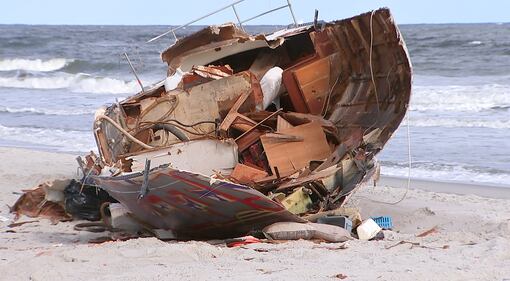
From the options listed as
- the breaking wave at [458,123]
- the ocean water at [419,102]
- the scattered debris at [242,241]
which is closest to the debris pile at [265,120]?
the scattered debris at [242,241]

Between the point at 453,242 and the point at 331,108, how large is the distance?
322 centimetres

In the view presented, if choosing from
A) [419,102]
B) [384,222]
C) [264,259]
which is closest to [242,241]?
[264,259]

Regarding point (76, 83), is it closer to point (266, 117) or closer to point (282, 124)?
point (266, 117)

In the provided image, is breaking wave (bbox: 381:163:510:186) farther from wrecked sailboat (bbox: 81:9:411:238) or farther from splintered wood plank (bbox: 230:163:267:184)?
splintered wood plank (bbox: 230:163:267:184)

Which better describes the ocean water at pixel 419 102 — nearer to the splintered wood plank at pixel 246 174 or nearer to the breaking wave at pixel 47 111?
the breaking wave at pixel 47 111

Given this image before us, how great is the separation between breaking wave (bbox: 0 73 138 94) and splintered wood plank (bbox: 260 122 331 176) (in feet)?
60.7

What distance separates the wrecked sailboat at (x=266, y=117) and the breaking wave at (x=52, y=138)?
4.91 metres

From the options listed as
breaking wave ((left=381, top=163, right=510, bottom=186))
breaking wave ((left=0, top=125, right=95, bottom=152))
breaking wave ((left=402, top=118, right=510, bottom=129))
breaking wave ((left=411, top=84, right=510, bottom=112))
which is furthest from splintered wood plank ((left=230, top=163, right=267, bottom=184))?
breaking wave ((left=411, top=84, right=510, bottom=112))

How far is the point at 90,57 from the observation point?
37688 mm

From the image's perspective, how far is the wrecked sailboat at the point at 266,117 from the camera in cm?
767

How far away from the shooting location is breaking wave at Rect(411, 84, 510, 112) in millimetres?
18062

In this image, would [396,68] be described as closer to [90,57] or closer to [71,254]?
[71,254]

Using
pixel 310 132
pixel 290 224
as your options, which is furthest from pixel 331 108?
pixel 290 224

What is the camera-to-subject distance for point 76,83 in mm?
28969
